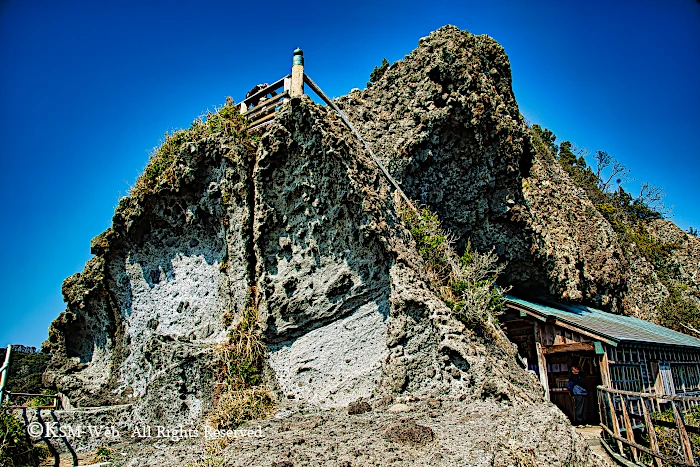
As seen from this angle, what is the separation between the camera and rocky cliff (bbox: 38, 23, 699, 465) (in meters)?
7.96

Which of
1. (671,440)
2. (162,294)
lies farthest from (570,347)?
(162,294)

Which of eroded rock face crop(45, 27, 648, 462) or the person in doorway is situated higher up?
eroded rock face crop(45, 27, 648, 462)

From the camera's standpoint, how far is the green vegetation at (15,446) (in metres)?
8.37

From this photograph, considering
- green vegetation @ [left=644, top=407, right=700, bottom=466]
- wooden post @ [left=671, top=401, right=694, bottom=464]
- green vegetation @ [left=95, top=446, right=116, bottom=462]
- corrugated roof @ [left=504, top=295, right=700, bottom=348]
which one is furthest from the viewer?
corrugated roof @ [left=504, top=295, right=700, bottom=348]

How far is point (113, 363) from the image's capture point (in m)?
11.9

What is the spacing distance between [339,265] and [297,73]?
493 cm

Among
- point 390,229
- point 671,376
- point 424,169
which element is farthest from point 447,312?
point 671,376

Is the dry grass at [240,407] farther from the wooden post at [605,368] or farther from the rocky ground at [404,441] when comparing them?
the wooden post at [605,368]

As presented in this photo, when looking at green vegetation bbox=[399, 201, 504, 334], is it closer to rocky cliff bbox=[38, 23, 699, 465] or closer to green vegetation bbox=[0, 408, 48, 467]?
rocky cliff bbox=[38, 23, 699, 465]

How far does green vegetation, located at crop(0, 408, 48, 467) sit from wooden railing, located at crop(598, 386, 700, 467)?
12.0m

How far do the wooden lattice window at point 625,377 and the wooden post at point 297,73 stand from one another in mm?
11190

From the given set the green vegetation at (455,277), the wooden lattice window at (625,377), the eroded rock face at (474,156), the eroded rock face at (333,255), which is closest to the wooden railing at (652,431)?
the wooden lattice window at (625,377)

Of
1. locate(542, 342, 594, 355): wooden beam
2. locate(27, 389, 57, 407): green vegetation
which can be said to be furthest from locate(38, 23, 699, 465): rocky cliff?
locate(542, 342, 594, 355): wooden beam

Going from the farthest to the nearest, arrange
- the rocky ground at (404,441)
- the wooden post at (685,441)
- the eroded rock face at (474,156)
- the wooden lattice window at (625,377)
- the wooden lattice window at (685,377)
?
the wooden lattice window at (685,377), the eroded rock face at (474,156), the wooden lattice window at (625,377), the wooden post at (685,441), the rocky ground at (404,441)
